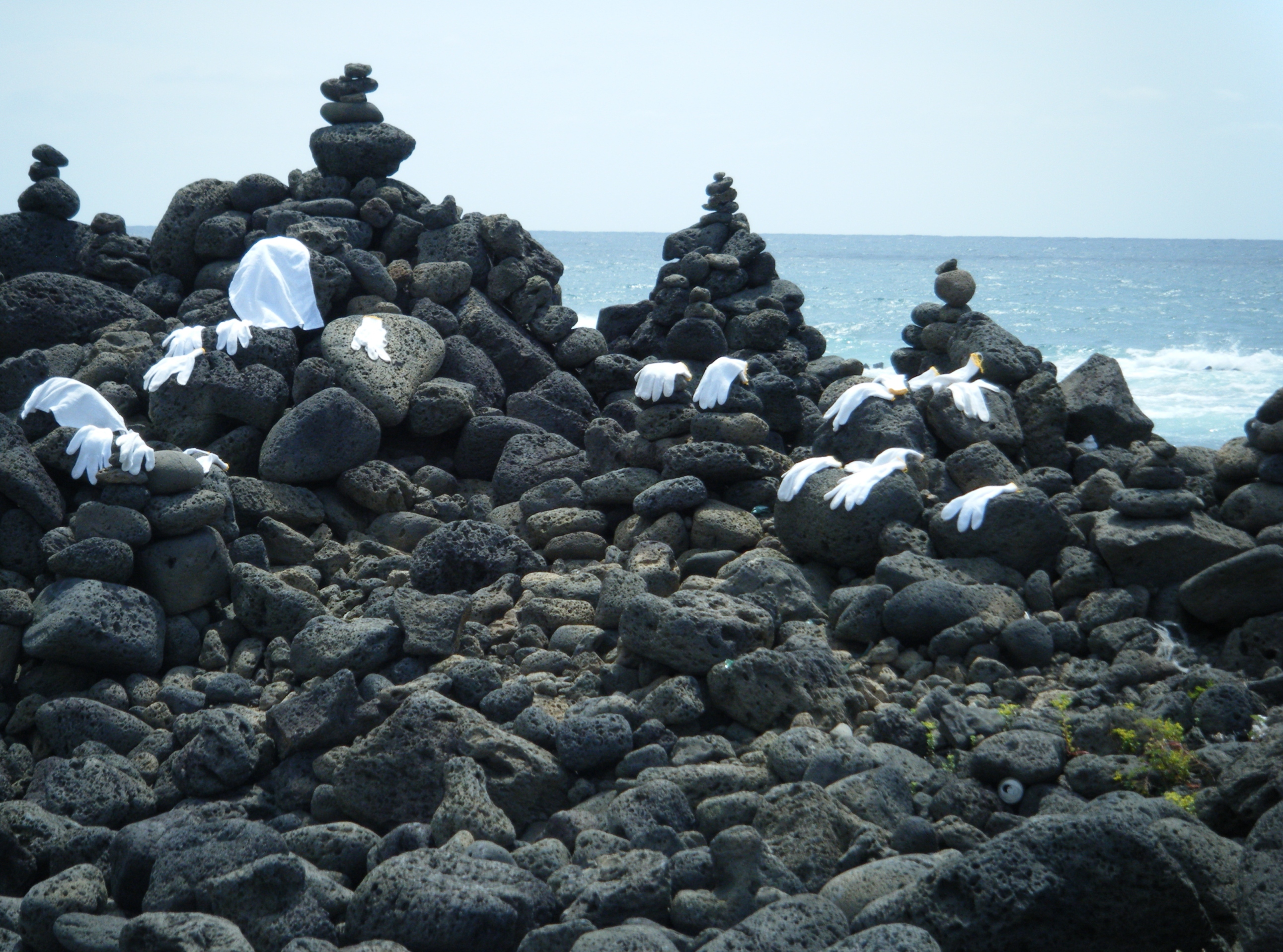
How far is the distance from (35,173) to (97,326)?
8.67ft

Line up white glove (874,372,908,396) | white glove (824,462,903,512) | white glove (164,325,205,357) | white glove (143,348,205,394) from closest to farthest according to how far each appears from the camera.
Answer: white glove (824,462,903,512) → white glove (143,348,205,394) → white glove (164,325,205,357) → white glove (874,372,908,396)

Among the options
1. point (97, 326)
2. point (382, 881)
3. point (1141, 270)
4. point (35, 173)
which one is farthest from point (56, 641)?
point (1141, 270)

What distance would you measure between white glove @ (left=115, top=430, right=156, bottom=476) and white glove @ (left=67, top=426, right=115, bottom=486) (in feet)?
0.35

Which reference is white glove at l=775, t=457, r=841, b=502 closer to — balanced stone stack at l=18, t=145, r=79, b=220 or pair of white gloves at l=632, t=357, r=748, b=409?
pair of white gloves at l=632, t=357, r=748, b=409

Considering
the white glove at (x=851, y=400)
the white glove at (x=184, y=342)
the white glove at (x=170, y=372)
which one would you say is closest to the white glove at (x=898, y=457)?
the white glove at (x=851, y=400)

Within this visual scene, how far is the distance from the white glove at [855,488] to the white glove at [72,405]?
573cm

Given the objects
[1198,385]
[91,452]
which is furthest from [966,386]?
[1198,385]

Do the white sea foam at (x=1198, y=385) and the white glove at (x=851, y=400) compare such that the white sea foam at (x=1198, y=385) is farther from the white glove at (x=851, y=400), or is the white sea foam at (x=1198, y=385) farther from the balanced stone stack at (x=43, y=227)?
the balanced stone stack at (x=43, y=227)

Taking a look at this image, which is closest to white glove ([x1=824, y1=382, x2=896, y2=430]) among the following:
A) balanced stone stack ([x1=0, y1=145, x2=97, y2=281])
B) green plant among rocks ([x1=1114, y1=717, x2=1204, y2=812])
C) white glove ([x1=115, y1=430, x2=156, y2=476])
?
green plant among rocks ([x1=1114, y1=717, x2=1204, y2=812])

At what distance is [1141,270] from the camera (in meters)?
78.8

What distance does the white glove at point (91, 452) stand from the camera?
798 cm

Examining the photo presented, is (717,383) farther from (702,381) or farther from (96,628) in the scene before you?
(96,628)

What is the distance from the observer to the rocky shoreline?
4.63 meters

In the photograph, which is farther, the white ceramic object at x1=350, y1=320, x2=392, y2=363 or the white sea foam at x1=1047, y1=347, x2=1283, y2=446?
the white sea foam at x1=1047, y1=347, x2=1283, y2=446
